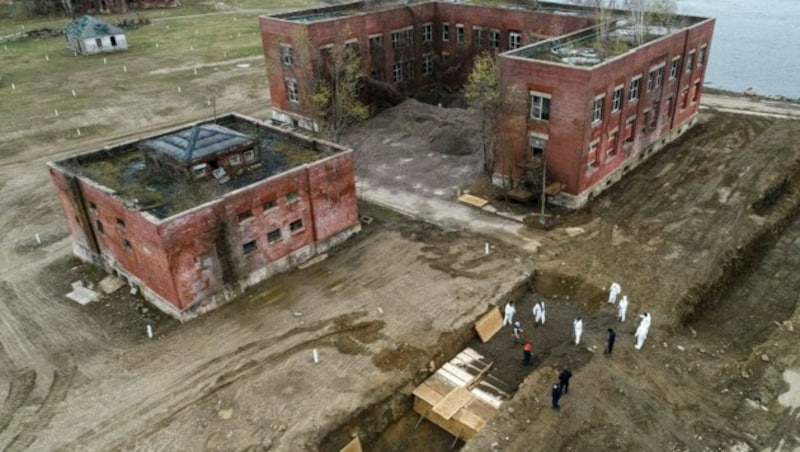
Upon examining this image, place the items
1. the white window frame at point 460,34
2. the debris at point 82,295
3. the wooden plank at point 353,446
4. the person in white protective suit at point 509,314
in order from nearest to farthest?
the wooden plank at point 353,446 < the person in white protective suit at point 509,314 < the debris at point 82,295 < the white window frame at point 460,34

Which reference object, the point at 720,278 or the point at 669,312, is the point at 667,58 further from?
the point at 669,312

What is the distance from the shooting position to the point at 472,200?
3709cm

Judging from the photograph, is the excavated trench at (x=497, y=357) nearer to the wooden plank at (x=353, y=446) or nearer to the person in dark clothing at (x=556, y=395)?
the wooden plank at (x=353, y=446)

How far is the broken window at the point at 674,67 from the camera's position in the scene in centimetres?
4106

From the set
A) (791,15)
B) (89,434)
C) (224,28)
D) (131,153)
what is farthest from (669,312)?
(791,15)

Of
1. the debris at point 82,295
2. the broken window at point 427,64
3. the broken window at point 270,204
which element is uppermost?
the broken window at point 427,64

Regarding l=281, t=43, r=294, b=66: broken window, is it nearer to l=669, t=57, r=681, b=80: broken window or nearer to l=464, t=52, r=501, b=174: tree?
l=464, t=52, r=501, b=174: tree

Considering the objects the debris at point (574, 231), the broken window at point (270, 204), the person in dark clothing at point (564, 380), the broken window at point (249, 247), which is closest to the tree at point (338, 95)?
the broken window at point (270, 204)

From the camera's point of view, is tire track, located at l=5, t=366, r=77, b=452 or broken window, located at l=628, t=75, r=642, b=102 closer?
tire track, located at l=5, t=366, r=77, b=452

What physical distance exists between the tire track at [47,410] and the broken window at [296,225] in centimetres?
1171

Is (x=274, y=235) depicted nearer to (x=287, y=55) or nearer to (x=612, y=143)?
(x=612, y=143)

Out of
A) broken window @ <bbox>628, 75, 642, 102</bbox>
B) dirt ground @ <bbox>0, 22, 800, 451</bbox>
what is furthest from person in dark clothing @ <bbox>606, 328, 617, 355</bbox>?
broken window @ <bbox>628, 75, 642, 102</bbox>

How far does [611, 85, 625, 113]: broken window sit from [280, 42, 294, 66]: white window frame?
1013 inches

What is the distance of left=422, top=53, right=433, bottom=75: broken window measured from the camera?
56.2 m
